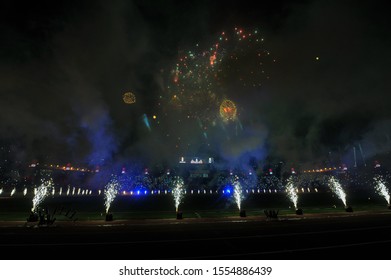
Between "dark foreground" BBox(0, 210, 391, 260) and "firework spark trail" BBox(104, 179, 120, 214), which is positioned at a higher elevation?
"firework spark trail" BBox(104, 179, 120, 214)

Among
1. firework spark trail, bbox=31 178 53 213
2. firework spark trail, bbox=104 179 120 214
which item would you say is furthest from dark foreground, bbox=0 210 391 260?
firework spark trail, bbox=31 178 53 213

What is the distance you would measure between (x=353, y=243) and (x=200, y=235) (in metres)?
10.7

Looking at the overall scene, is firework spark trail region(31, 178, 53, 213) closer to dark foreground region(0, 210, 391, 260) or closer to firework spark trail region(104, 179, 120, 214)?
firework spark trail region(104, 179, 120, 214)

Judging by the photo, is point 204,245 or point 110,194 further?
point 110,194

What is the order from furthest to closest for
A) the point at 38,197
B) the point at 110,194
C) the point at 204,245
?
1. the point at 38,197
2. the point at 110,194
3. the point at 204,245

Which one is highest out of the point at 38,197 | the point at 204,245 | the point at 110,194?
the point at 110,194

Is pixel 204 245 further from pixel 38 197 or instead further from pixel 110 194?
pixel 38 197

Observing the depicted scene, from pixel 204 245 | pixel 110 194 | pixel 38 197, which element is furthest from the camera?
pixel 38 197

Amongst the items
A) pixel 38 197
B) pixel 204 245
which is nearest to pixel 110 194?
pixel 38 197

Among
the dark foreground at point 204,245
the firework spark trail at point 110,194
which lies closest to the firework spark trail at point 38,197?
the firework spark trail at point 110,194

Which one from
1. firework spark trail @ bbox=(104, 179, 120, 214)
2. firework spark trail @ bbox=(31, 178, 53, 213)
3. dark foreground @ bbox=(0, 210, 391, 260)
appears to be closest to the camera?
dark foreground @ bbox=(0, 210, 391, 260)

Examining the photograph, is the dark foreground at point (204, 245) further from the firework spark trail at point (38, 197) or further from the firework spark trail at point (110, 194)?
the firework spark trail at point (38, 197)
